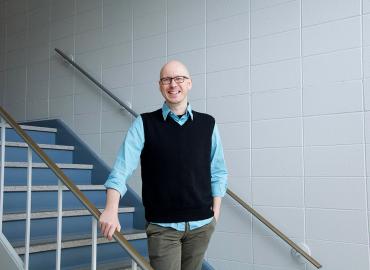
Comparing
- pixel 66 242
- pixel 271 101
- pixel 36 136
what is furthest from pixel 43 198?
pixel 271 101

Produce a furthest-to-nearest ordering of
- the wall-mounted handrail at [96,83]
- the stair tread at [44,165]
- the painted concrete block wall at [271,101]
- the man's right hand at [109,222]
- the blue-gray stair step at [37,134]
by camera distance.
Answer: the blue-gray stair step at [37,134], the wall-mounted handrail at [96,83], the stair tread at [44,165], the painted concrete block wall at [271,101], the man's right hand at [109,222]

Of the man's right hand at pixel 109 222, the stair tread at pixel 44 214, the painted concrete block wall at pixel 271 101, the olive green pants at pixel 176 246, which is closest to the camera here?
the man's right hand at pixel 109 222

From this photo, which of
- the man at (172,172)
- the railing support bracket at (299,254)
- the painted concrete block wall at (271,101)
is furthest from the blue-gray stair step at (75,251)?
the man at (172,172)

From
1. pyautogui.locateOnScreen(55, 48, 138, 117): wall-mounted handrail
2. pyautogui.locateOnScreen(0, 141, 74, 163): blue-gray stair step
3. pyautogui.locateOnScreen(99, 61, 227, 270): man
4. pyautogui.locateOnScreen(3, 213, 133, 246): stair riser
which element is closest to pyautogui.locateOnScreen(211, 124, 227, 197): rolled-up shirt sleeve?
pyautogui.locateOnScreen(99, 61, 227, 270): man

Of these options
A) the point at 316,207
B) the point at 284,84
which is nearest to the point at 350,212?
the point at 316,207

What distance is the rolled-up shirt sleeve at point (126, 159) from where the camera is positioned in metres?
1.43

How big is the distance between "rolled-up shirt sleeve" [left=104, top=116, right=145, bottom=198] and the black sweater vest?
25 mm

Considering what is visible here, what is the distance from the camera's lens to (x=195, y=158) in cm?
158

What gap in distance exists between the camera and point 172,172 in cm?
153

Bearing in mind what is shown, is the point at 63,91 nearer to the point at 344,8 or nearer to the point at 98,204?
the point at 98,204

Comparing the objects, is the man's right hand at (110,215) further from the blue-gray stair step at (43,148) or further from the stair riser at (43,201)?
the blue-gray stair step at (43,148)

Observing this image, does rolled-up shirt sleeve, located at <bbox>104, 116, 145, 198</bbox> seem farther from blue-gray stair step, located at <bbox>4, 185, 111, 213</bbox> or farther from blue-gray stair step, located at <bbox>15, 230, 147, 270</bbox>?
blue-gray stair step, located at <bbox>4, 185, 111, 213</bbox>

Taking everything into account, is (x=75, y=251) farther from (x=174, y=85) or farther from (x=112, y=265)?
(x=174, y=85)

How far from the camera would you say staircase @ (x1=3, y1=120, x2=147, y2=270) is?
2.59m
